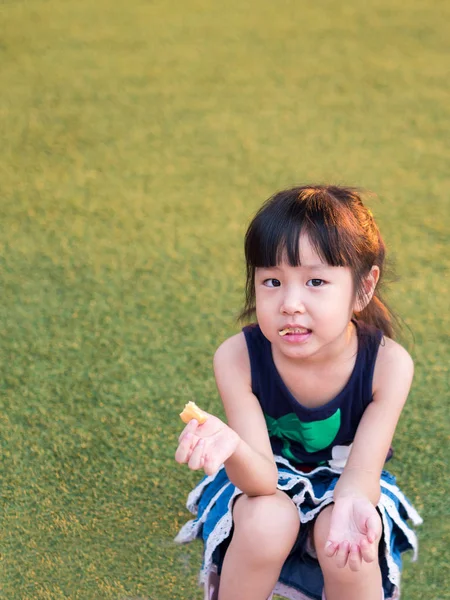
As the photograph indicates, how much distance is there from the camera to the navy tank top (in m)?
1.78

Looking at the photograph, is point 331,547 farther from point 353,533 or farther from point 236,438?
point 236,438

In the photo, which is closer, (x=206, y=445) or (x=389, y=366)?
(x=206, y=445)

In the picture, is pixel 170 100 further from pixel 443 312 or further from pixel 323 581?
pixel 323 581

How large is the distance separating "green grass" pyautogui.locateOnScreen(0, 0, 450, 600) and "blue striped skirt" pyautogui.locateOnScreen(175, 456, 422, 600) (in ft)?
0.97

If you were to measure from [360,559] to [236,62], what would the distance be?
11.9 feet

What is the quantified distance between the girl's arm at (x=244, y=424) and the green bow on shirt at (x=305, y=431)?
0.25 ft

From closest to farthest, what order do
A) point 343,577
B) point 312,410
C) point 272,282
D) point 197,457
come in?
point 197,457
point 343,577
point 272,282
point 312,410

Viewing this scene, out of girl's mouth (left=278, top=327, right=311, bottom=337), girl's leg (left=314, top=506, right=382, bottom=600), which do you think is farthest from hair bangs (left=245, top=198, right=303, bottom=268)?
girl's leg (left=314, top=506, right=382, bottom=600)

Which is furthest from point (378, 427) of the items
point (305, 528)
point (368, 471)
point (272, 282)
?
point (272, 282)

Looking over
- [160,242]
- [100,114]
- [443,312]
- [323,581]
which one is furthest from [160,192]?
[323,581]

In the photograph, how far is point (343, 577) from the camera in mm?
1565

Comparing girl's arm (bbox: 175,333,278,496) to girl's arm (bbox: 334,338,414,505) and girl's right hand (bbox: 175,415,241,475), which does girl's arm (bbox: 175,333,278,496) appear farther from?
girl's arm (bbox: 334,338,414,505)

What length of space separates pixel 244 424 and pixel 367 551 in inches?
14.3

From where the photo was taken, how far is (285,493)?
67.9 inches
